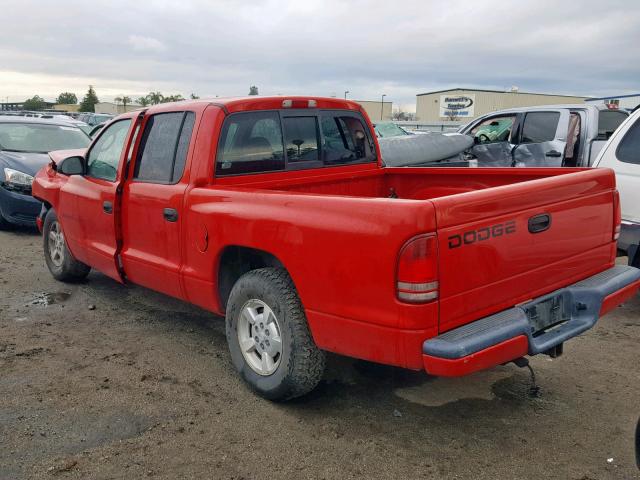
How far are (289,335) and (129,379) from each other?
1.33 m

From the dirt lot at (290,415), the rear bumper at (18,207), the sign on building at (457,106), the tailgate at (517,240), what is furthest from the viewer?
the sign on building at (457,106)

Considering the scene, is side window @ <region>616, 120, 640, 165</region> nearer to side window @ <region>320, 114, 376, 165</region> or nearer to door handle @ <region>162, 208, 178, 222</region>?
side window @ <region>320, 114, 376, 165</region>

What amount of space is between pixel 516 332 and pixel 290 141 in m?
2.27

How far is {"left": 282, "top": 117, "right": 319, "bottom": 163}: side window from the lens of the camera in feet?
14.6

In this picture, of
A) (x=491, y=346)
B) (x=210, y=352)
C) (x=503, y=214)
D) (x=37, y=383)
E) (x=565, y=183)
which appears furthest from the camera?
(x=210, y=352)

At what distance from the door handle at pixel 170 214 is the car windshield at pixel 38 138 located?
654cm

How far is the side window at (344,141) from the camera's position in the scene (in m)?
4.75

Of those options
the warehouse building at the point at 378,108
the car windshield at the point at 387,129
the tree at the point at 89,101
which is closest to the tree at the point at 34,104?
the tree at the point at 89,101

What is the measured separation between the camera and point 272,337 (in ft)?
11.8

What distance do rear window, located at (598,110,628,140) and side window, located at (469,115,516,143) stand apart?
1.28m

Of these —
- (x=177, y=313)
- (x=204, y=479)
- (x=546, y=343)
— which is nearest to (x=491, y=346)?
(x=546, y=343)

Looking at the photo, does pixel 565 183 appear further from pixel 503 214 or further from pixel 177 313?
pixel 177 313

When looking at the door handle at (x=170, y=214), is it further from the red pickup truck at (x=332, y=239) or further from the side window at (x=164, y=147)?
the side window at (x=164, y=147)

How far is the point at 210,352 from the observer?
4516 millimetres
